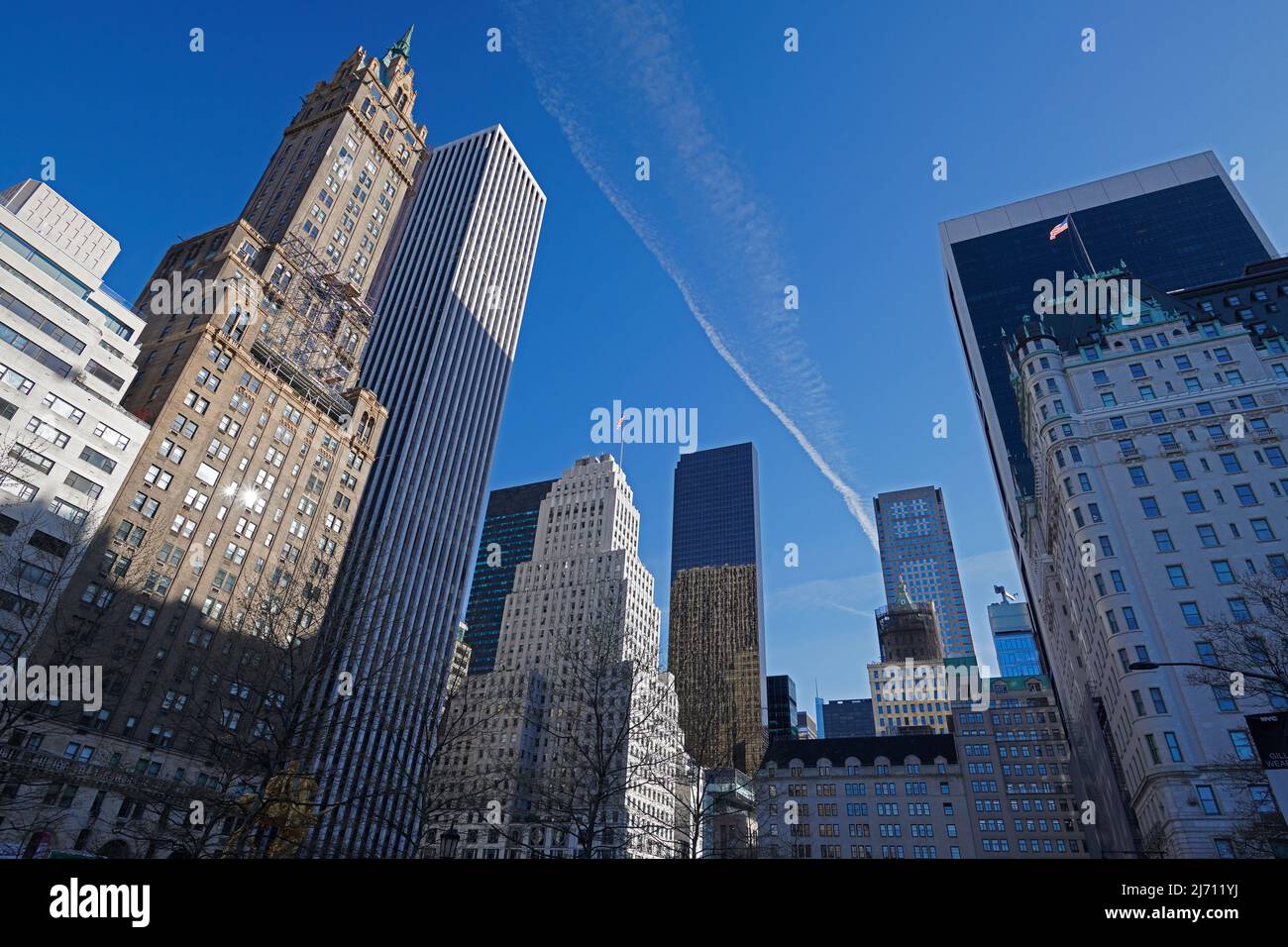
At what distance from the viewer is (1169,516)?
6556 cm

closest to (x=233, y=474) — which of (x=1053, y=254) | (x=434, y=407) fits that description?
(x=434, y=407)

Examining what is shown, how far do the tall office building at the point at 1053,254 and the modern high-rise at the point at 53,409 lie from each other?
124 metres

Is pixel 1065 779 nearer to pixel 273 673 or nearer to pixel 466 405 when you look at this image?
pixel 273 673

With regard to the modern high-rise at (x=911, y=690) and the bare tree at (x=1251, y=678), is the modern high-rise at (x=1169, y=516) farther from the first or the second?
the modern high-rise at (x=911, y=690)

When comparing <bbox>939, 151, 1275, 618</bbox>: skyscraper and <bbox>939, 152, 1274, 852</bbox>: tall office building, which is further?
<bbox>939, 151, 1275, 618</bbox>: skyscraper

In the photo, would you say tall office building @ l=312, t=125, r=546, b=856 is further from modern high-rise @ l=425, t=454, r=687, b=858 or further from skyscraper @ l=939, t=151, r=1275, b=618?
skyscraper @ l=939, t=151, r=1275, b=618

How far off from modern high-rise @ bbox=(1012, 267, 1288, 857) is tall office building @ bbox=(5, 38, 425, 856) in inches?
2509

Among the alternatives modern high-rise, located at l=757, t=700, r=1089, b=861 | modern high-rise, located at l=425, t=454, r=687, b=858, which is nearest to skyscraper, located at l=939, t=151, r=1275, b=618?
modern high-rise, located at l=757, t=700, r=1089, b=861

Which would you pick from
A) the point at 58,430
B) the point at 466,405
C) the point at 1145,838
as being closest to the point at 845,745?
the point at 1145,838

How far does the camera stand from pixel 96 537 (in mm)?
68125

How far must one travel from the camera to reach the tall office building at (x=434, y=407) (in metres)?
111

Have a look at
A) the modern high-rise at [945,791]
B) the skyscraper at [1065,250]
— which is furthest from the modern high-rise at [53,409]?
the skyscraper at [1065,250]

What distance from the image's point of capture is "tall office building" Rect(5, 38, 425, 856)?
60750 mm
